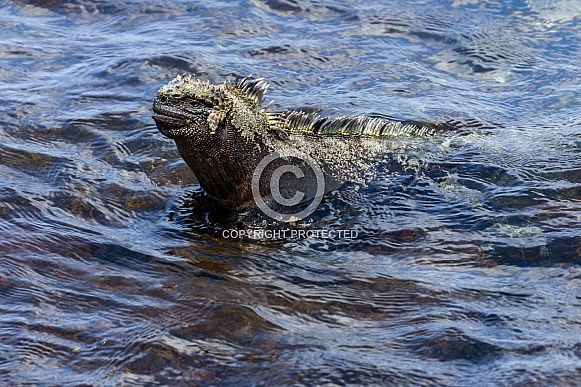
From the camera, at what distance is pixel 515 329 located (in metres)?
4.46

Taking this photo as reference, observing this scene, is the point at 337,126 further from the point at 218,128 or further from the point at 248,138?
the point at 218,128

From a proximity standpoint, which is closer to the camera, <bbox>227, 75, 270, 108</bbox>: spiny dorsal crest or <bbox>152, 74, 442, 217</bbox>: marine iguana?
<bbox>152, 74, 442, 217</bbox>: marine iguana

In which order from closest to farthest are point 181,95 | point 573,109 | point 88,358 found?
point 88,358 < point 181,95 < point 573,109

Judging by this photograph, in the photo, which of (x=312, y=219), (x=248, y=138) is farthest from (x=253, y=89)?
(x=312, y=219)

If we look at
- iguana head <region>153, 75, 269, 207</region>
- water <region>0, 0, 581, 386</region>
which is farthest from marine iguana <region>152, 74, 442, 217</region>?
water <region>0, 0, 581, 386</region>

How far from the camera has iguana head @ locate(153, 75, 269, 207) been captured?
5.64 m

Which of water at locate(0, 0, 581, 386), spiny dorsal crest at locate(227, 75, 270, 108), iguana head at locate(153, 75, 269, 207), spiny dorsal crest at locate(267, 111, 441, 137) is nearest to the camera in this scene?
water at locate(0, 0, 581, 386)

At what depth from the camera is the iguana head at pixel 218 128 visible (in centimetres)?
564

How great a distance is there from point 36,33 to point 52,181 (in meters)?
4.00

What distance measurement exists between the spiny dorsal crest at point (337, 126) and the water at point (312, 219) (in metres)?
0.32

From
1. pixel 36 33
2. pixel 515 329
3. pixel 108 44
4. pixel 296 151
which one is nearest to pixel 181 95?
pixel 296 151

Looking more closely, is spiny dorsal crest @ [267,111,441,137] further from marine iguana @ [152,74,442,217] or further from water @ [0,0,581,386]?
water @ [0,0,581,386]

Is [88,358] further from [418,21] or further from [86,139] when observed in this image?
[418,21]

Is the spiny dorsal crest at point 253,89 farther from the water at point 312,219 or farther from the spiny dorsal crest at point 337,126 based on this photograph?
the water at point 312,219
